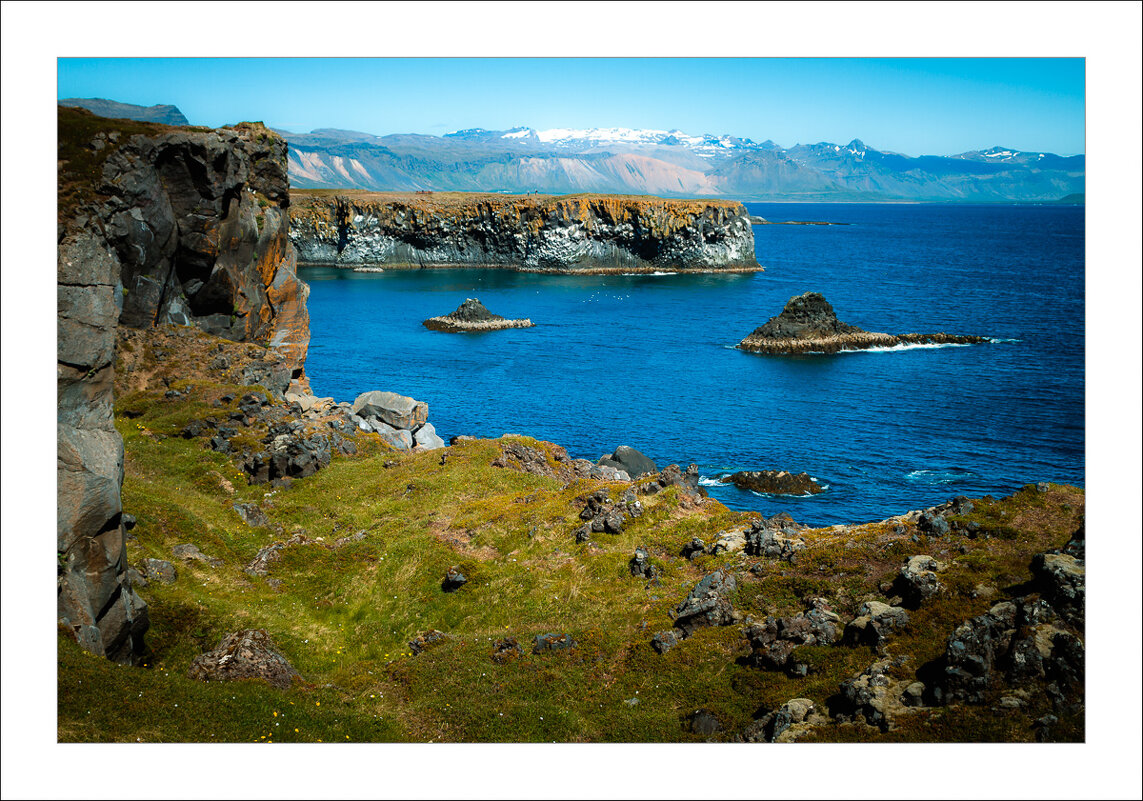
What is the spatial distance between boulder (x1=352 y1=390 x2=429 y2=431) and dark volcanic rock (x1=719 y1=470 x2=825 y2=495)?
24187 millimetres

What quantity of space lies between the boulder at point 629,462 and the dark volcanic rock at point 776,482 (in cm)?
841

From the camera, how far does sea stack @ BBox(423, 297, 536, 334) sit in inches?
5600

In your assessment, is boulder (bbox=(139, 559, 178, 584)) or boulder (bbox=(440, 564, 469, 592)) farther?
boulder (bbox=(440, 564, 469, 592))

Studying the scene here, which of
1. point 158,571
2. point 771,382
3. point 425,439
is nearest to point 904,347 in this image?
point 771,382

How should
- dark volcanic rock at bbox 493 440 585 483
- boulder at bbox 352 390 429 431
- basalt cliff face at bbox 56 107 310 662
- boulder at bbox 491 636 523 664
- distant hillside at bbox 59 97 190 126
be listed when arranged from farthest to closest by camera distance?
boulder at bbox 352 390 429 431 < dark volcanic rock at bbox 493 440 585 483 < distant hillside at bbox 59 97 190 126 < boulder at bbox 491 636 523 664 < basalt cliff face at bbox 56 107 310 662

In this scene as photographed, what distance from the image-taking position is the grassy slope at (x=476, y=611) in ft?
67.4

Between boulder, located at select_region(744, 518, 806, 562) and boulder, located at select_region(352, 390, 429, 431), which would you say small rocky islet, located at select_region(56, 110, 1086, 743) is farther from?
boulder, located at select_region(352, 390, 429, 431)

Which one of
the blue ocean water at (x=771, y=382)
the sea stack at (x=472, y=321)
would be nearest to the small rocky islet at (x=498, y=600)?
the blue ocean water at (x=771, y=382)

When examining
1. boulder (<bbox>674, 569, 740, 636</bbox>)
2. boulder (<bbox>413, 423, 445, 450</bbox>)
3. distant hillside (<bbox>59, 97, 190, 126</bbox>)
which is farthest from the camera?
boulder (<bbox>413, 423, 445, 450</bbox>)

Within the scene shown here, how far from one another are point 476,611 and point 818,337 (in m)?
98.8

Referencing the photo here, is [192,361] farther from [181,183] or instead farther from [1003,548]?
[1003,548]

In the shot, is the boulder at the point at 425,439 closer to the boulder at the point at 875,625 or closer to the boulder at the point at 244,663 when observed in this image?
the boulder at the point at 244,663

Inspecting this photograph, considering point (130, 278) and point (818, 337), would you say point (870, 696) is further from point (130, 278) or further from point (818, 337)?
point (818, 337)

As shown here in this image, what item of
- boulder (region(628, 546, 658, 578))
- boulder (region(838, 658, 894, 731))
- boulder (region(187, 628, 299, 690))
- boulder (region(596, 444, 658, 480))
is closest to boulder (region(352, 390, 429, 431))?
boulder (region(596, 444, 658, 480))
